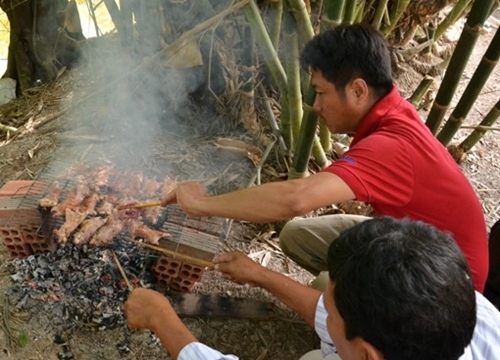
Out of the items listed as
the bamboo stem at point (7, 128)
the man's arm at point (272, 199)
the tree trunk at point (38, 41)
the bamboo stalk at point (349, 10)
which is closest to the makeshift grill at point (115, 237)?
the man's arm at point (272, 199)

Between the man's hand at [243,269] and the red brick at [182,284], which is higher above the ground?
the man's hand at [243,269]

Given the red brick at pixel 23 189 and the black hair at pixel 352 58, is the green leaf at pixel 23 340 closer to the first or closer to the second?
the red brick at pixel 23 189

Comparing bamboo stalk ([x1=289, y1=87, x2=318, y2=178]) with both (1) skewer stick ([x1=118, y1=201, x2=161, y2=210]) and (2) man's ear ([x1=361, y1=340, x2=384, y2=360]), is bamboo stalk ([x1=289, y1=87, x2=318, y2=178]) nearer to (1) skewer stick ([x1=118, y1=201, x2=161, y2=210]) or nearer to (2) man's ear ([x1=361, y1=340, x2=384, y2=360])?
(1) skewer stick ([x1=118, y1=201, x2=161, y2=210])

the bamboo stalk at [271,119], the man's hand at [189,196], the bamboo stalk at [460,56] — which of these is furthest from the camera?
the bamboo stalk at [271,119]

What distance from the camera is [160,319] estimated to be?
2262 mm

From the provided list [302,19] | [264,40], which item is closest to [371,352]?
[302,19]

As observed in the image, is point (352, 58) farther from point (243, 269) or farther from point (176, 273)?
point (176, 273)

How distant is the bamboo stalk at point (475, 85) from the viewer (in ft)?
12.5

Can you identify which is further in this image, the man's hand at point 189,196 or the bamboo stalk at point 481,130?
the bamboo stalk at point 481,130

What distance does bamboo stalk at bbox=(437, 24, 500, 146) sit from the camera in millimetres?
3812

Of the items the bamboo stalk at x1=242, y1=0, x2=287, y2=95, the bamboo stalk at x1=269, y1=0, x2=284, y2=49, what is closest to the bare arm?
the bamboo stalk at x1=242, y1=0, x2=287, y2=95

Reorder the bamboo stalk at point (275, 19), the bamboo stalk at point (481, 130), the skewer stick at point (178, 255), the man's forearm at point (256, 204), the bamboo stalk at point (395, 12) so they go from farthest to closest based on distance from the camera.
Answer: the bamboo stalk at point (395, 12) < the bamboo stalk at point (481, 130) < the bamboo stalk at point (275, 19) < the skewer stick at point (178, 255) < the man's forearm at point (256, 204)

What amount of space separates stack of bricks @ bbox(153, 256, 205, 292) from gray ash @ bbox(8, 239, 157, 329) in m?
0.10

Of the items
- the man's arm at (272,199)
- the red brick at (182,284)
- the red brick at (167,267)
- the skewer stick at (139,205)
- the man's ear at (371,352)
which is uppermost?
the man's ear at (371,352)
